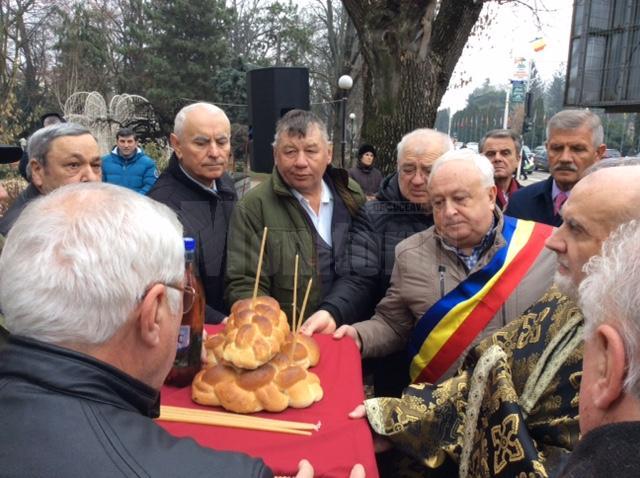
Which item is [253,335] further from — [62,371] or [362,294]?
[362,294]

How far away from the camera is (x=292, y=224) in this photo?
2764 millimetres

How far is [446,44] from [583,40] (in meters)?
3.42

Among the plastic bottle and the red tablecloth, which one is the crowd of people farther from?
the plastic bottle

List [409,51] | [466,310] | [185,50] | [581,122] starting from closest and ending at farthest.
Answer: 1. [466,310]
2. [581,122]
3. [409,51]
4. [185,50]

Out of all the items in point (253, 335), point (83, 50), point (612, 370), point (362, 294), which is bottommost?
point (362, 294)

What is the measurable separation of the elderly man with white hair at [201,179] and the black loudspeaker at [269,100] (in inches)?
139

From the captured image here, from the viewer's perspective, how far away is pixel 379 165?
24.0 ft

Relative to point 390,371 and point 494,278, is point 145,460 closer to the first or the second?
point 494,278

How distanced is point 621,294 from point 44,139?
2802 mm

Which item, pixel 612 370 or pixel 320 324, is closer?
pixel 612 370

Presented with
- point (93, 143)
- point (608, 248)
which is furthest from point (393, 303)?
point (93, 143)

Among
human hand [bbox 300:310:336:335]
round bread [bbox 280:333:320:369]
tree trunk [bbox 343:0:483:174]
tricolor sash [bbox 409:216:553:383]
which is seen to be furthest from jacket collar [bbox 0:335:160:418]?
tree trunk [bbox 343:0:483:174]

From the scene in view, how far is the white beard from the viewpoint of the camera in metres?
1.62

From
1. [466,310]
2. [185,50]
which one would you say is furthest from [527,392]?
[185,50]
